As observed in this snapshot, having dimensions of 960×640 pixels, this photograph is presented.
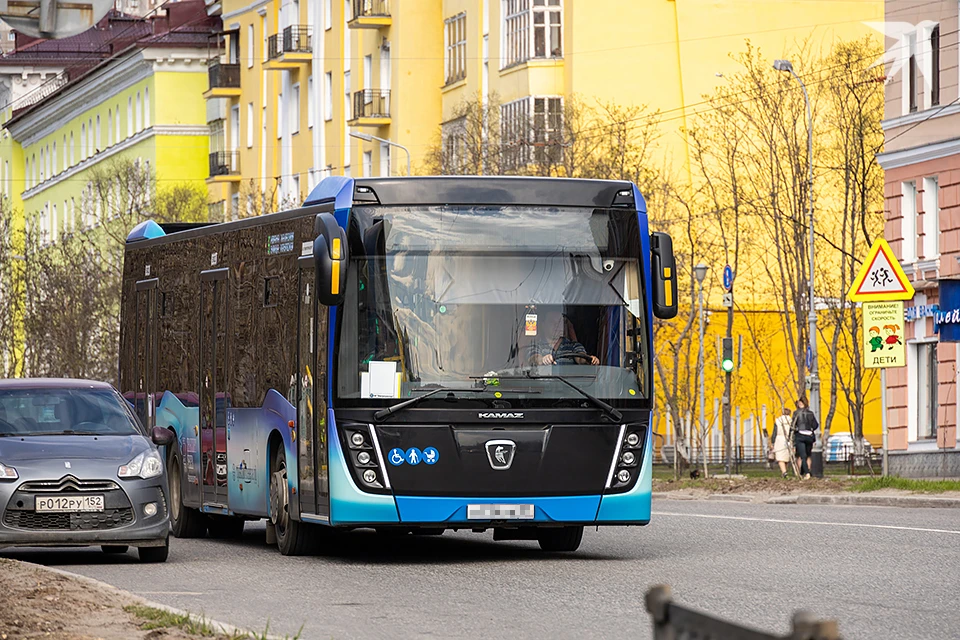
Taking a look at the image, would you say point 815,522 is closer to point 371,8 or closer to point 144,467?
point 144,467

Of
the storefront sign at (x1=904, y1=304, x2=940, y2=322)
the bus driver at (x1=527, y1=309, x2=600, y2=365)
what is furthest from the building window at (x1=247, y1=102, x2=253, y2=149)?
the bus driver at (x1=527, y1=309, x2=600, y2=365)

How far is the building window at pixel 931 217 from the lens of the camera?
42.7 meters

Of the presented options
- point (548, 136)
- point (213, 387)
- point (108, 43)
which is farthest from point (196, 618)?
point (108, 43)

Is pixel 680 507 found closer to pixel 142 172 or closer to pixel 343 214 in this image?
pixel 343 214

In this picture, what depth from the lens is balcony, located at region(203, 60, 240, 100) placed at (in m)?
84.8

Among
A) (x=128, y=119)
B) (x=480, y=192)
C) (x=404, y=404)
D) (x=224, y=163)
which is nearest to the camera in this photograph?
(x=404, y=404)

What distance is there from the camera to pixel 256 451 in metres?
19.2

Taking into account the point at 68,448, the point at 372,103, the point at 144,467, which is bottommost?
the point at 144,467

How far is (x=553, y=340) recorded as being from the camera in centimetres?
1692

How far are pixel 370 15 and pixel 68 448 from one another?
54472 millimetres

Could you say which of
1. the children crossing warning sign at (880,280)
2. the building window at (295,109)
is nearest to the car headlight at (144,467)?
the children crossing warning sign at (880,280)

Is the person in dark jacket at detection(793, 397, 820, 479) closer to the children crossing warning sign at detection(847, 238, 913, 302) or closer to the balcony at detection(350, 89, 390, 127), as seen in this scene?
the children crossing warning sign at detection(847, 238, 913, 302)

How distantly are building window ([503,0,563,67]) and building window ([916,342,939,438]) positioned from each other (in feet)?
65.8

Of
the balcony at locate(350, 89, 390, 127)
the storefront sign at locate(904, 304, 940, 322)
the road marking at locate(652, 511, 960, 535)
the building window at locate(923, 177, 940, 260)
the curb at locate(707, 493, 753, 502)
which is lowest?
the curb at locate(707, 493, 753, 502)
